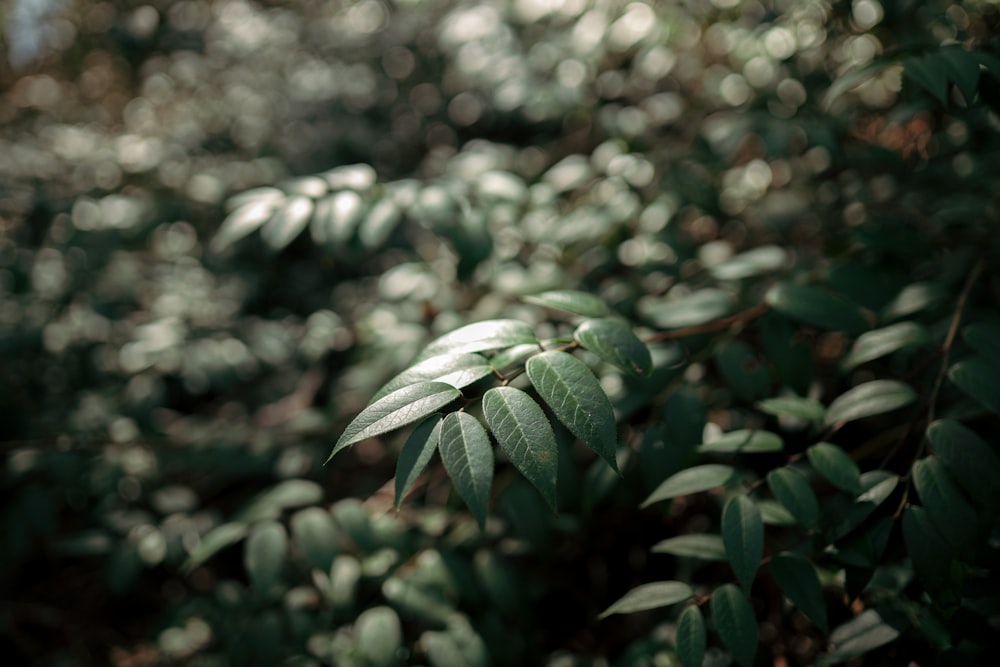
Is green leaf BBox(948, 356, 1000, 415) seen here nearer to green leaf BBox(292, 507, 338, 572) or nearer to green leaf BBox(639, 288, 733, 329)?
green leaf BBox(639, 288, 733, 329)

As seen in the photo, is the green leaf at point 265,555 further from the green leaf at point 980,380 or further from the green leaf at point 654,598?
the green leaf at point 980,380

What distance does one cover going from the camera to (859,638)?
1000 millimetres

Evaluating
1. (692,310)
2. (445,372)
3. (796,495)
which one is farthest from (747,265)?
(445,372)

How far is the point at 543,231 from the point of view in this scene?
179cm

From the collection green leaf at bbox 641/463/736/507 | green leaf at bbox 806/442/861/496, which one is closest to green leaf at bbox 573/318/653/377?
green leaf at bbox 641/463/736/507

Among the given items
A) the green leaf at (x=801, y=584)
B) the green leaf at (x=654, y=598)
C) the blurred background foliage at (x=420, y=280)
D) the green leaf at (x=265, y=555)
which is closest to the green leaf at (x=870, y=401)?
the blurred background foliage at (x=420, y=280)

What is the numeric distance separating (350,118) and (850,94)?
6.78 ft

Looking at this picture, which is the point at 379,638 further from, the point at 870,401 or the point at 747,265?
the point at 747,265

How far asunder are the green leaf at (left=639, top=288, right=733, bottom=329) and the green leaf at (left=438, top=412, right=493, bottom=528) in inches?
24.4

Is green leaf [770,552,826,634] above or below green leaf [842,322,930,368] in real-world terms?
below

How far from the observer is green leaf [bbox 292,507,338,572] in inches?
49.6

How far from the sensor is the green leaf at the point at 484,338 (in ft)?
2.91

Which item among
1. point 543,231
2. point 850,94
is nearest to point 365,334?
point 543,231

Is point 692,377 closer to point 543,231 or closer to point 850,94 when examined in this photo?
point 543,231
